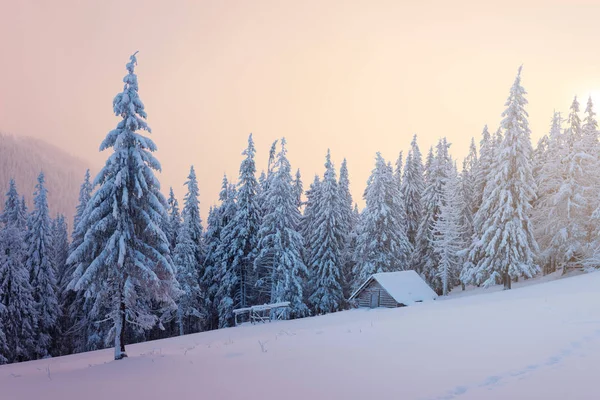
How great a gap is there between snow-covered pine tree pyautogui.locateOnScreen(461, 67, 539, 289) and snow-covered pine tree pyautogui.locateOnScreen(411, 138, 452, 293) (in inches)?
557

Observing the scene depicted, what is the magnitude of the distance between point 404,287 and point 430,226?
47.8ft

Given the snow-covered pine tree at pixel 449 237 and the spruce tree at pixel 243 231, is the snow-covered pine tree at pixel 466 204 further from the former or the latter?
the spruce tree at pixel 243 231

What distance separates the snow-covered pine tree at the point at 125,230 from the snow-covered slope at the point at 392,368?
5.32 metres

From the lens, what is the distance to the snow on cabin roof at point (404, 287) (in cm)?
3706

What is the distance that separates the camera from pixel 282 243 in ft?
136

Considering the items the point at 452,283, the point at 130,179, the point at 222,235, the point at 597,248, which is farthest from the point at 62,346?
the point at 597,248

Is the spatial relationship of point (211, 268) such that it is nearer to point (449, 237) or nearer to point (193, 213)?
point (193, 213)

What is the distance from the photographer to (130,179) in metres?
19.2

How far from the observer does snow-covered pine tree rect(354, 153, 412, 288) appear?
148 feet

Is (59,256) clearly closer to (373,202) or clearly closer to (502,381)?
(373,202)

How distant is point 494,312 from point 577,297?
4.90 m

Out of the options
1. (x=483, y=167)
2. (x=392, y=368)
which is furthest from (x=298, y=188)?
(x=392, y=368)

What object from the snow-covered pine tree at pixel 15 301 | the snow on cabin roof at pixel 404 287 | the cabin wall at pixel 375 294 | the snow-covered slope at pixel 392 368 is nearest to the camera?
the snow-covered slope at pixel 392 368

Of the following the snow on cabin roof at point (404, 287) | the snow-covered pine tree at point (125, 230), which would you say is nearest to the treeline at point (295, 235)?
the snow-covered pine tree at point (125, 230)
